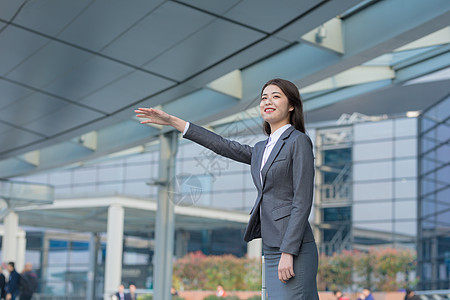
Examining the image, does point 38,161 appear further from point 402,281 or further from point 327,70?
point 402,281

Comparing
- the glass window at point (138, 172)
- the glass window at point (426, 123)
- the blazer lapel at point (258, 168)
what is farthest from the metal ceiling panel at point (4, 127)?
the glass window at point (138, 172)

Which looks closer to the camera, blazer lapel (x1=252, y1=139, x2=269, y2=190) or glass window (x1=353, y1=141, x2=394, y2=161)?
blazer lapel (x1=252, y1=139, x2=269, y2=190)

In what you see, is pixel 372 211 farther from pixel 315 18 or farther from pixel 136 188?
pixel 315 18

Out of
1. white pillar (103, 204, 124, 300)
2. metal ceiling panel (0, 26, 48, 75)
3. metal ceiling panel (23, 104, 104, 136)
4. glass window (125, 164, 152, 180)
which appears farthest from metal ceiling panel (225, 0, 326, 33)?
glass window (125, 164, 152, 180)

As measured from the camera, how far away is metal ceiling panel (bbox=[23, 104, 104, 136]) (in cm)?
859

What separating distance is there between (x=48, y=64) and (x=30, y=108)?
75.4 inches

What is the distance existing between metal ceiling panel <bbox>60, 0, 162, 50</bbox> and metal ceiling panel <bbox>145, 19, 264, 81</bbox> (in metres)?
0.64

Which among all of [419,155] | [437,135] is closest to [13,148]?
[437,135]

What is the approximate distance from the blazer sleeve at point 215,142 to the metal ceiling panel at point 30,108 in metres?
5.64

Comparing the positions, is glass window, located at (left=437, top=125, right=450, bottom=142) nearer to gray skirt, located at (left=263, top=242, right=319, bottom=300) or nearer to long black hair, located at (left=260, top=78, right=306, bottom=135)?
long black hair, located at (left=260, top=78, right=306, bottom=135)

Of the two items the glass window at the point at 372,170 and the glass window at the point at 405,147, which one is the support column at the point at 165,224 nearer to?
the glass window at the point at 405,147

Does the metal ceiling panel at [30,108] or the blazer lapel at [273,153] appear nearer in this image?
the blazer lapel at [273,153]

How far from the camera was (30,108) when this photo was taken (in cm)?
859

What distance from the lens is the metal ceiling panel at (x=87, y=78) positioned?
6844 mm
